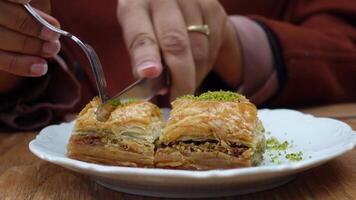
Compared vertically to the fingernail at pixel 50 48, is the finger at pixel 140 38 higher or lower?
lower

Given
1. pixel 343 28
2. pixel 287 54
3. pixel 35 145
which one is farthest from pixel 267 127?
pixel 343 28

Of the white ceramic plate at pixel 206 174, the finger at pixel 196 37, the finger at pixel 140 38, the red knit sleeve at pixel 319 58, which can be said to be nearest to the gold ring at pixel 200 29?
the finger at pixel 196 37

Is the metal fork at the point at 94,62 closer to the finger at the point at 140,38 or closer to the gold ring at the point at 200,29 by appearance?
the finger at the point at 140,38

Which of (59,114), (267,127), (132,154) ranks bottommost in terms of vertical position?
(59,114)

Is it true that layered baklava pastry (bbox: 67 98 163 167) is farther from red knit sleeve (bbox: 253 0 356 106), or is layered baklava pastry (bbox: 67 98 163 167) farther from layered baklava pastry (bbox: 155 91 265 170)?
red knit sleeve (bbox: 253 0 356 106)

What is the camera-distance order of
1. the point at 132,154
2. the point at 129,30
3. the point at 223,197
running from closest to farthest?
the point at 223,197 → the point at 132,154 → the point at 129,30

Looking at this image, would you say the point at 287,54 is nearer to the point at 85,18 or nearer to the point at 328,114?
the point at 328,114
